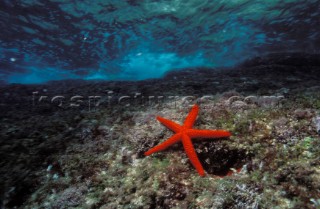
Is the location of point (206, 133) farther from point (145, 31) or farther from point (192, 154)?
point (145, 31)

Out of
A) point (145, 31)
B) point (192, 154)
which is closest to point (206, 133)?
point (192, 154)

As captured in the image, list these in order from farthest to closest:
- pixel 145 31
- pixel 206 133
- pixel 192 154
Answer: pixel 145 31 → pixel 206 133 → pixel 192 154


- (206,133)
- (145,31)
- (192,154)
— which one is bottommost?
(192,154)

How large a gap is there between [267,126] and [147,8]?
13406 millimetres

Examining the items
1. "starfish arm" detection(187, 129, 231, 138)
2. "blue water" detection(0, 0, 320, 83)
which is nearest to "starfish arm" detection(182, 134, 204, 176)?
"starfish arm" detection(187, 129, 231, 138)

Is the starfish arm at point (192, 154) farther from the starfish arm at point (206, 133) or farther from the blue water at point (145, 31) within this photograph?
the blue water at point (145, 31)

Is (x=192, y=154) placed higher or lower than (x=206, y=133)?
lower

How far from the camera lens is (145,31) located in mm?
18219

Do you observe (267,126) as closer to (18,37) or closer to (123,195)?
(123,195)

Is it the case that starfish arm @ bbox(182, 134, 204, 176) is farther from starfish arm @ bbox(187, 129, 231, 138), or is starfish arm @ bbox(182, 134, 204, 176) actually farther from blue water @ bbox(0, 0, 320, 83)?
blue water @ bbox(0, 0, 320, 83)

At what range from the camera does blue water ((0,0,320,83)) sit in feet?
45.9

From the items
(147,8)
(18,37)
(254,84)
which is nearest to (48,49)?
(18,37)

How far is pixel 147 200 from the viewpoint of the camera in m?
2.82

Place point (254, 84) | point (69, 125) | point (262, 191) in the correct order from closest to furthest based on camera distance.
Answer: point (262, 191) < point (69, 125) < point (254, 84)
